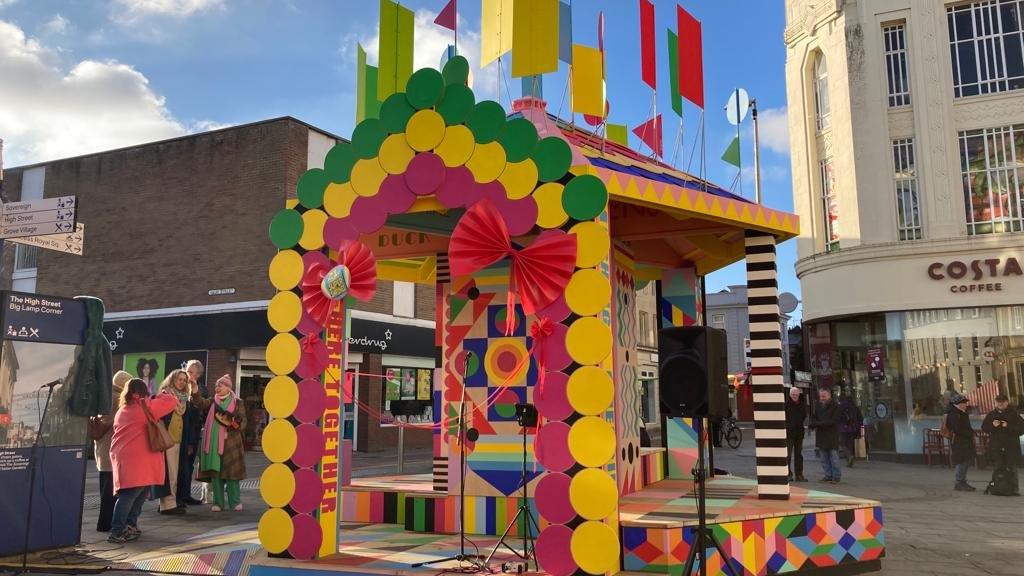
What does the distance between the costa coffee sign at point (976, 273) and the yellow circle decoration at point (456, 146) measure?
16.4 m

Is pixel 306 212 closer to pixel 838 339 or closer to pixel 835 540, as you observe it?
pixel 835 540

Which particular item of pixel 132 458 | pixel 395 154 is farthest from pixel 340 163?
pixel 132 458

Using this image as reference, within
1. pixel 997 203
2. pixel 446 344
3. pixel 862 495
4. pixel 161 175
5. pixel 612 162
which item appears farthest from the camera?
pixel 161 175

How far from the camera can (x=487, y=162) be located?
6168 mm

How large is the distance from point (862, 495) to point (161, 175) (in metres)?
19.9

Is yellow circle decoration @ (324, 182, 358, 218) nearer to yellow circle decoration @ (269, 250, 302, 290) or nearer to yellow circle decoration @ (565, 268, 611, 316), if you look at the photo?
yellow circle decoration @ (269, 250, 302, 290)

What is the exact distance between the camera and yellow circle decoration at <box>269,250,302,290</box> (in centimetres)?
690

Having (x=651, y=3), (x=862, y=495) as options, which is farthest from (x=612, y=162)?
(x=862, y=495)

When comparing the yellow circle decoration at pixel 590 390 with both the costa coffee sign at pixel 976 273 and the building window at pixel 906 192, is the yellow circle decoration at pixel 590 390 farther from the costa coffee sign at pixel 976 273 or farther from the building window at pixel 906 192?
the building window at pixel 906 192

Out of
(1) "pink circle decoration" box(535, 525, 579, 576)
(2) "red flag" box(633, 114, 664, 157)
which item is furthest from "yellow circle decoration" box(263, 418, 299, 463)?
(2) "red flag" box(633, 114, 664, 157)

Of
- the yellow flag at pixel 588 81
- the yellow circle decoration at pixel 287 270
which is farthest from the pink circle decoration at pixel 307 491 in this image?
the yellow flag at pixel 588 81

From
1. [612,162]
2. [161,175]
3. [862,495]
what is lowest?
[862,495]

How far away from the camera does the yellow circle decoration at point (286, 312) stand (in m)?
6.83

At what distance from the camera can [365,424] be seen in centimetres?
2219
